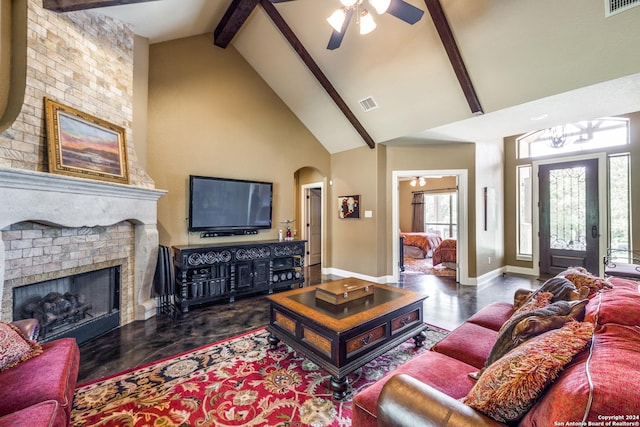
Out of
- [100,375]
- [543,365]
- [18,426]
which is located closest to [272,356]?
[100,375]

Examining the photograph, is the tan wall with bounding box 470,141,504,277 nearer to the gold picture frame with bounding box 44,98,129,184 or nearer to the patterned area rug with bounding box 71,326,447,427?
the patterned area rug with bounding box 71,326,447,427

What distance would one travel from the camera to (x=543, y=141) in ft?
18.7

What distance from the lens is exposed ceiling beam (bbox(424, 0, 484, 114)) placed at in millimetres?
2877

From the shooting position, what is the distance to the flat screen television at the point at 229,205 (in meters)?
4.09

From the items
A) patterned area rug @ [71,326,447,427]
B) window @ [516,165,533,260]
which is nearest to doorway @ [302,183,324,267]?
patterned area rug @ [71,326,447,427]

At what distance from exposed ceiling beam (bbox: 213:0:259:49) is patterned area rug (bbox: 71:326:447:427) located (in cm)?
434

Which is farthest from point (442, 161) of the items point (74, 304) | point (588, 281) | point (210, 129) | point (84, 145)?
point (74, 304)

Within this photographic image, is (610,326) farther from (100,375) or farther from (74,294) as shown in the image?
(74,294)

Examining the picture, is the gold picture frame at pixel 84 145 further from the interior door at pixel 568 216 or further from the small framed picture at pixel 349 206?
the interior door at pixel 568 216


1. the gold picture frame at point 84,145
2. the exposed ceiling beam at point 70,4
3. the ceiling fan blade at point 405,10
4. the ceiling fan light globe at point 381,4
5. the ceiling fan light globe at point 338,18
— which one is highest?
the exposed ceiling beam at point 70,4

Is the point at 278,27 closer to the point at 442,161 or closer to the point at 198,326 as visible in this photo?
the point at 442,161

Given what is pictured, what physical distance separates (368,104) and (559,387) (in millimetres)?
4356

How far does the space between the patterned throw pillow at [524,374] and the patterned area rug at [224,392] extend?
1.07 meters

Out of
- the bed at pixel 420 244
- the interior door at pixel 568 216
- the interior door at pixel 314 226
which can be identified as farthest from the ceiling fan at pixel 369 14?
the bed at pixel 420 244
